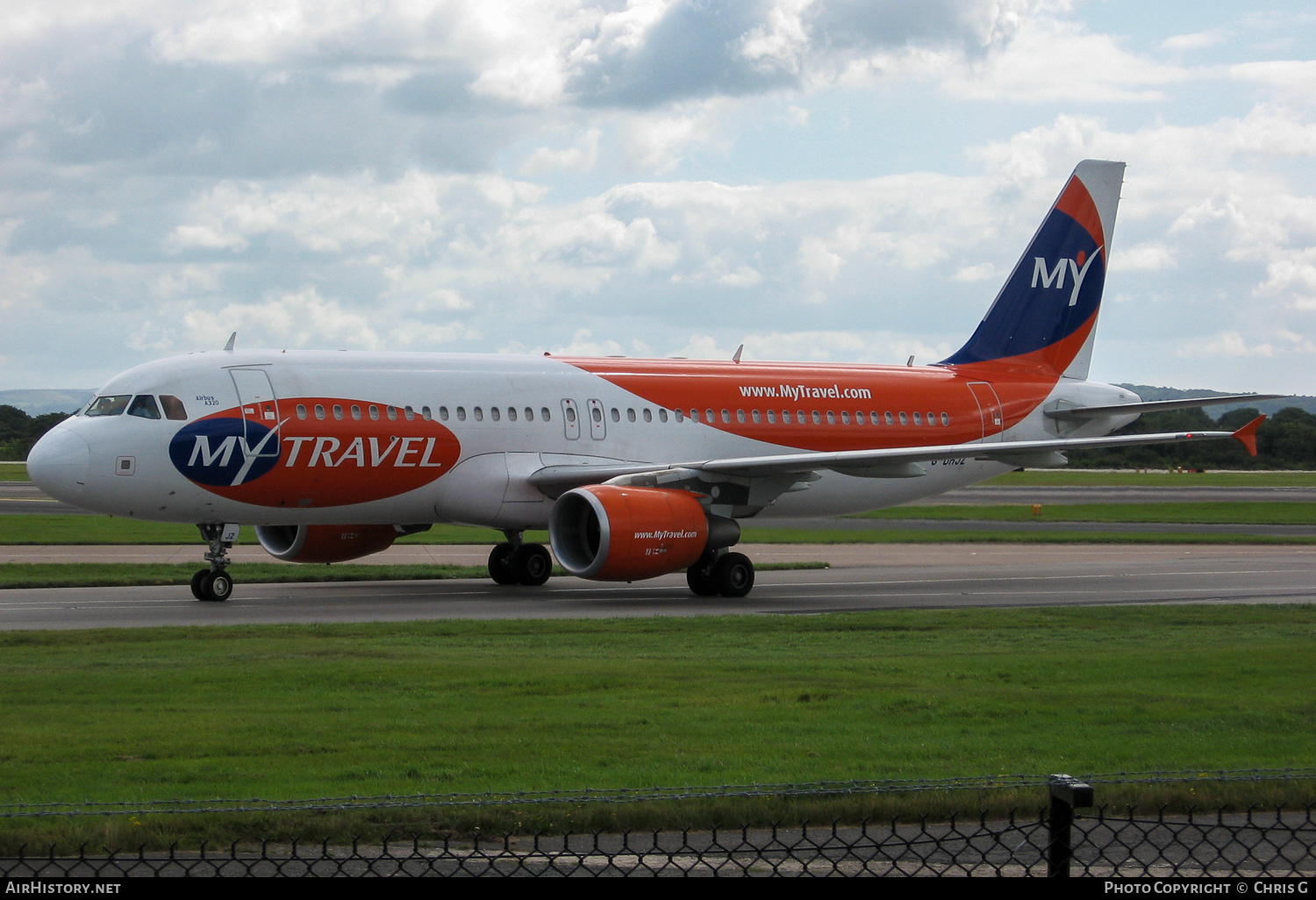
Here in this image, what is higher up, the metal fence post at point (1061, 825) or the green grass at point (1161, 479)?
the metal fence post at point (1061, 825)

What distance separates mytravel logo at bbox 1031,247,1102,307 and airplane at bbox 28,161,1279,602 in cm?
243

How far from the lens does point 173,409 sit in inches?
890

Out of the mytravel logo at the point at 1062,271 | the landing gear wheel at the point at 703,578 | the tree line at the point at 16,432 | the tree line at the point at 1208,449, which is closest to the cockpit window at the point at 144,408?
the landing gear wheel at the point at 703,578

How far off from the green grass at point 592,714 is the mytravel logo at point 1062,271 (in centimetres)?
1621

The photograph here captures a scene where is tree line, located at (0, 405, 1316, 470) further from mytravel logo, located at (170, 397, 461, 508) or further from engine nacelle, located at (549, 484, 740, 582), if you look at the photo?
mytravel logo, located at (170, 397, 461, 508)

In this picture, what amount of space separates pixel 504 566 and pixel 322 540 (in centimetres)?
336

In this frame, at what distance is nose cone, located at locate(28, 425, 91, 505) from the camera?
21.8 metres

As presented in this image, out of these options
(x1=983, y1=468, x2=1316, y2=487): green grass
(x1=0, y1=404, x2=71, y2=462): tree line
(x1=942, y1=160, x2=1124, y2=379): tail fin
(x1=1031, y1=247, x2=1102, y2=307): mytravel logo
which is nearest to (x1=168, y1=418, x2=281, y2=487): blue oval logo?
(x1=942, y1=160, x2=1124, y2=379): tail fin

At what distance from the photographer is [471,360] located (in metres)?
26.2

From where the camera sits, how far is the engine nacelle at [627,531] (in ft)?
74.3

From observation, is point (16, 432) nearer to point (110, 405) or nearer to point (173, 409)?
point (110, 405)

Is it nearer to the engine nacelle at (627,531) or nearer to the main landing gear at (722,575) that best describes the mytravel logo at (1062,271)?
the main landing gear at (722,575)

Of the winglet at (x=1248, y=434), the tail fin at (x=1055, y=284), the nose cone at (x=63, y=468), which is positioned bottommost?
the nose cone at (x=63, y=468)
